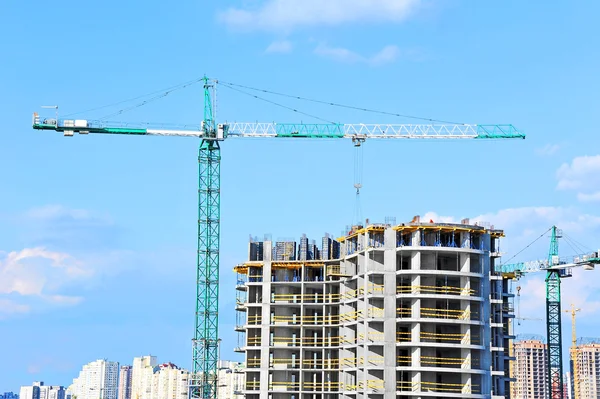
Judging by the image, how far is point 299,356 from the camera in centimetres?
10825

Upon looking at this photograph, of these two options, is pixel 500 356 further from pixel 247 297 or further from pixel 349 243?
pixel 247 297

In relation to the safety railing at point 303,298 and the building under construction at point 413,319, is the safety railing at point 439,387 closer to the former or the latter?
A: the building under construction at point 413,319

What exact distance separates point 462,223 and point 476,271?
4724mm

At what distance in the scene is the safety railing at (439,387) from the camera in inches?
3541

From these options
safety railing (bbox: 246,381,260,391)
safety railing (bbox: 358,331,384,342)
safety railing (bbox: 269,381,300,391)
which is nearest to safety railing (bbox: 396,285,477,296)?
safety railing (bbox: 358,331,384,342)

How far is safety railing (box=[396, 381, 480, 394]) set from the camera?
3541 inches

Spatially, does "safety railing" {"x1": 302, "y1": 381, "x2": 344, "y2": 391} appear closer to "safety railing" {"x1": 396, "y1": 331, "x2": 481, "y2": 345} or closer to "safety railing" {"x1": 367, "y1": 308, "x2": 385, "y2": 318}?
"safety railing" {"x1": 367, "y1": 308, "x2": 385, "y2": 318}

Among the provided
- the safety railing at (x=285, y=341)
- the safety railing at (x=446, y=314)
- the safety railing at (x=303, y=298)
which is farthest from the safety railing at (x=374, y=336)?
the safety railing at (x=285, y=341)

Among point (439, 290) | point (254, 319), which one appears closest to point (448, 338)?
point (439, 290)

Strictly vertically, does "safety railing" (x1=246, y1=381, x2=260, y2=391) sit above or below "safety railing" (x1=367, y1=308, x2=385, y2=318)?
below

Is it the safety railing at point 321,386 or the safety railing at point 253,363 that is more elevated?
the safety railing at point 253,363

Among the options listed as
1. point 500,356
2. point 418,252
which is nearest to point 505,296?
point 500,356

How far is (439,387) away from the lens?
9100cm

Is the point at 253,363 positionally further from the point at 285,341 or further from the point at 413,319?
the point at 413,319
